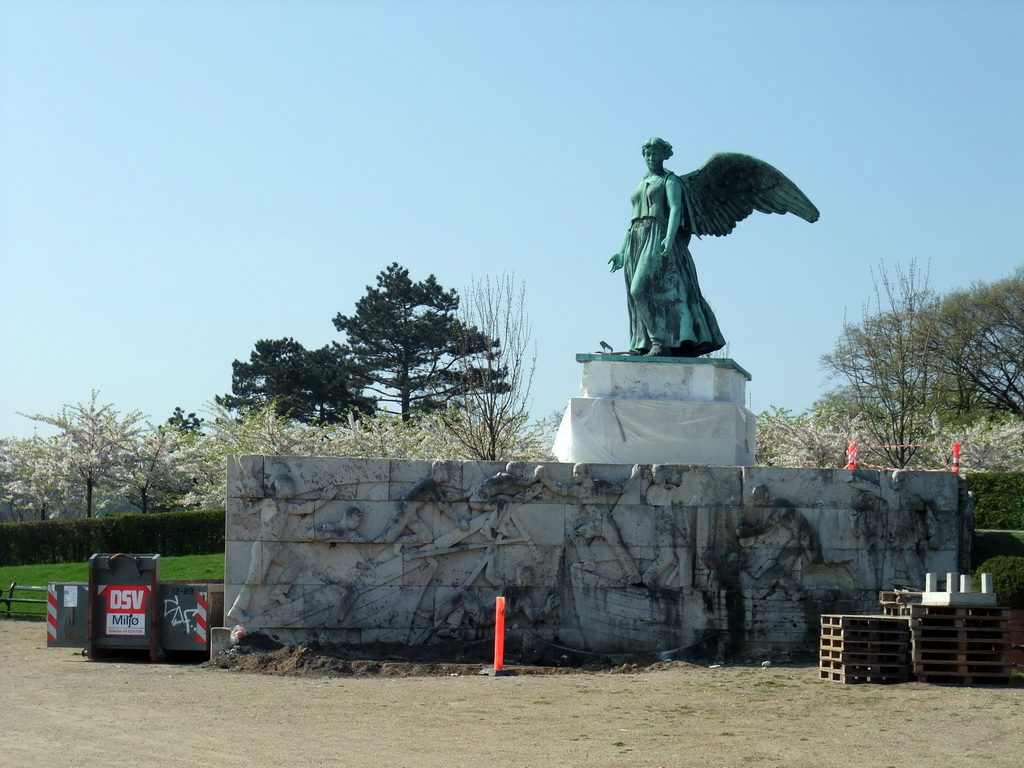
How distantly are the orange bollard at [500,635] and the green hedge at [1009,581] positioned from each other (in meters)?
5.59

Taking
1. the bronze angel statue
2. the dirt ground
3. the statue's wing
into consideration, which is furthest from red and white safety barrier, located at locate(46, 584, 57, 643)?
the statue's wing

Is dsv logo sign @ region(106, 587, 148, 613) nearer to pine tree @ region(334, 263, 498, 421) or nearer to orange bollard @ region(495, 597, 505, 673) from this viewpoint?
orange bollard @ region(495, 597, 505, 673)

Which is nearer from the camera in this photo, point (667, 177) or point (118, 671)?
point (118, 671)

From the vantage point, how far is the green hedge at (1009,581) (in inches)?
574

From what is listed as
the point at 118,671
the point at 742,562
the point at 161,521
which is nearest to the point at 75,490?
the point at 161,521

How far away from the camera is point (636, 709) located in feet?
39.4

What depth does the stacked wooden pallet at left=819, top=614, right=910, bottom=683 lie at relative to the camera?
13.3 m

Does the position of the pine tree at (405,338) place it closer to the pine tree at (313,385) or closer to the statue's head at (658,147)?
the pine tree at (313,385)

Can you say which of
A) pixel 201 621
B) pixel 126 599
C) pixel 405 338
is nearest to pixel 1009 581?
pixel 201 621

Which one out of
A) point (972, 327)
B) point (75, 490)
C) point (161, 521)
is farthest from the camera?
point (972, 327)

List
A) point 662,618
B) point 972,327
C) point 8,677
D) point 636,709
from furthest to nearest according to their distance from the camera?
point 972,327, point 662,618, point 8,677, point 636,709

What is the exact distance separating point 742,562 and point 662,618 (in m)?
1.22

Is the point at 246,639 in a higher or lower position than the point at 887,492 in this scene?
lower

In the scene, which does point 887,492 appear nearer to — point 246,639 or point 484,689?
point 484,689
